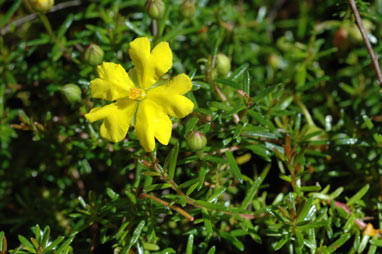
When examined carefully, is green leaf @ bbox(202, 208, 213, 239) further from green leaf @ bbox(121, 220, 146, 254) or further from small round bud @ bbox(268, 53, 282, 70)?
small round bud @ bbox(268, 53, 282, 70)

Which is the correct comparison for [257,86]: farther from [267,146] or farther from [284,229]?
[284,229]

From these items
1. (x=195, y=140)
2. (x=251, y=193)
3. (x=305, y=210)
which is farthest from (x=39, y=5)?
(x=305, y=210)

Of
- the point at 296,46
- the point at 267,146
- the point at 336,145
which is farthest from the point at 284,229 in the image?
the point at 296,46

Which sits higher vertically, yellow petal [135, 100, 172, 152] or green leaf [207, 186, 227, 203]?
yellow petal [135, 100, 172, 152]

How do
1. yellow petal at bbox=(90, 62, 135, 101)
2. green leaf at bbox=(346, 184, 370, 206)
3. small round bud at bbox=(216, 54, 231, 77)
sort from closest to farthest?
yellow petal at bbox=(90, 62, 135, 101), green leaf at bbox=(346, 184, 370, 206), small round bud at bbox=(216, 54, 231, 77)

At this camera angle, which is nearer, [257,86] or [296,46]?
[257,86]

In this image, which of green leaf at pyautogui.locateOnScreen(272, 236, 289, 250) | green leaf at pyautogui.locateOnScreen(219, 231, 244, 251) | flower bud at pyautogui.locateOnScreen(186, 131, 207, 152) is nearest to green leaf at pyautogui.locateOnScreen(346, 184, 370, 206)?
green leaf at pyautogui.locateOnScreen(272, 236, 289, 250)
